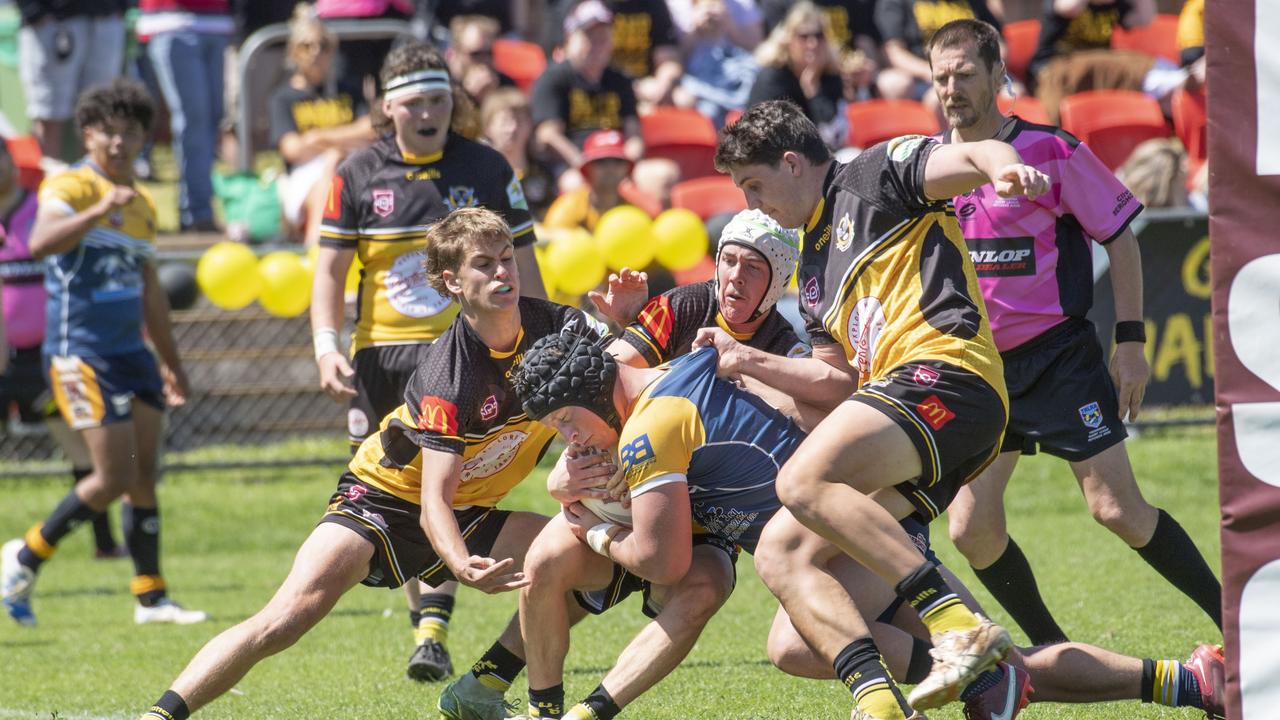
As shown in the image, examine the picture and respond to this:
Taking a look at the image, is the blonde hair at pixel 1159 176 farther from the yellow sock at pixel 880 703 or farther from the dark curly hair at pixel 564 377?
the yellow sock at pixel 880 703

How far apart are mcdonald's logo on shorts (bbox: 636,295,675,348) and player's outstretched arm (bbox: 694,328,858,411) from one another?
0.56m

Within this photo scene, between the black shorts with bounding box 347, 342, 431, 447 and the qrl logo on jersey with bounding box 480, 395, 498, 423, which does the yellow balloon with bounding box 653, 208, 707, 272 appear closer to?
the black shorts with bounding box 347, 342, 431, 447

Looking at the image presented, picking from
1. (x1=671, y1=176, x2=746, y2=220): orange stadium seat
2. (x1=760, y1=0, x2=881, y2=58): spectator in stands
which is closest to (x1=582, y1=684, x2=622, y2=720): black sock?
(x1=671, y1=176, x2=746, y2=220): orange stadium seat

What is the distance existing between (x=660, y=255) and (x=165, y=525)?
377 cm

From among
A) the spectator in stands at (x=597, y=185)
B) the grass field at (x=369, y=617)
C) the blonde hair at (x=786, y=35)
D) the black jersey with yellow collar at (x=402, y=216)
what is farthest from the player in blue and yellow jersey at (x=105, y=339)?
the blonde hair at (x=786, y=35)

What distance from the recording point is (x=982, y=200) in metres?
5.34

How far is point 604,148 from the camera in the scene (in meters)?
10.8

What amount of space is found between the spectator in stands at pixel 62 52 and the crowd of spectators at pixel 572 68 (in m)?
0.01

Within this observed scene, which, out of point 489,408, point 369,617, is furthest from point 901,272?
point 369,617

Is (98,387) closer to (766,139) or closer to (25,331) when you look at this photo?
(25,331)

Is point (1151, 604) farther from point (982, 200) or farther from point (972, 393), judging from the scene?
point (972, 393)

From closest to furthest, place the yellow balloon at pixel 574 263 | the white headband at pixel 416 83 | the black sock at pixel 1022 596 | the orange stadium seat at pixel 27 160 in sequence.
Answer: the black sock at pixel 1022 596
the white headband at pixel 416 83
the yellow balloon at pixel 574 263
the orange stadium seat at pixel 27 160

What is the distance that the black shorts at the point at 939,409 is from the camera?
4195 mm

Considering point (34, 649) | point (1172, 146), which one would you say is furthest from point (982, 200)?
point (1172, 146)
